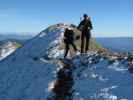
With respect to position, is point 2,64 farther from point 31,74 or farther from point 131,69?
point 131,69

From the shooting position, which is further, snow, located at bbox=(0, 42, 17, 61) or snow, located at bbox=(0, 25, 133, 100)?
snow, located at bbox=(0, 42, 17, 61)

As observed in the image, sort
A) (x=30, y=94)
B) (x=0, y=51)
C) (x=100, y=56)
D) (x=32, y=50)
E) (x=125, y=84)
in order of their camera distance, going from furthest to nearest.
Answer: (x=0, y=51)
(x=32, y=50)
(x=100, y=56)
(x=30, y=94)
(x=125, y=84)

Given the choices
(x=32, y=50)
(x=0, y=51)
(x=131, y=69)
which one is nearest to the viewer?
(x=131, y=69)

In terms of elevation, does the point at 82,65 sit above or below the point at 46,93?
above

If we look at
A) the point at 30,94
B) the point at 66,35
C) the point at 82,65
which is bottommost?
the point at 30,94

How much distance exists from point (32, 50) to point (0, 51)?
41152 mm

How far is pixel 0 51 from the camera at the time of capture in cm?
8488

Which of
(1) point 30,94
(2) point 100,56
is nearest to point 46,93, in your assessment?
(1) point 30,94

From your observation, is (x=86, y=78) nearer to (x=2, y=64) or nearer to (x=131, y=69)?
(x=131, y=69)

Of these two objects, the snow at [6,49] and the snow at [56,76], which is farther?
the snow at [6,49]

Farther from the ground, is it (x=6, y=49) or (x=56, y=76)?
(x=56, y=76)

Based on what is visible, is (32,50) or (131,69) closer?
(131,69)

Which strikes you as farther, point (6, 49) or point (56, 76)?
point (6, 49)

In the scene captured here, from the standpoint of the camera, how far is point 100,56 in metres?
36.6
